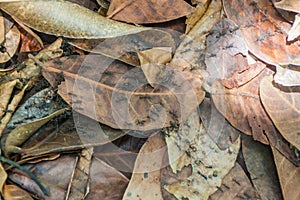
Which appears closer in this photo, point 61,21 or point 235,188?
point 235,188

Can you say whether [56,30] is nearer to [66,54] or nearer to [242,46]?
[66,54]

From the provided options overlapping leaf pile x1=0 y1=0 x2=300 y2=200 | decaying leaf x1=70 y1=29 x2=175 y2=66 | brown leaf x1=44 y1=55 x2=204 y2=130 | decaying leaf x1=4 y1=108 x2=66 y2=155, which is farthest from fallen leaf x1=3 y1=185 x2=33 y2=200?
decaying leaf x1=70 y1=29 x2=175 y2=66

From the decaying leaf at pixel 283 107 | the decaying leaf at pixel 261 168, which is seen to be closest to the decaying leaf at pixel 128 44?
the decaying leaf at pixel 283 107

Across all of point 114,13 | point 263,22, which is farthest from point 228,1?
point 114,13

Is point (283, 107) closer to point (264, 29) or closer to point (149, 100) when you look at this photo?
point (264, 29)

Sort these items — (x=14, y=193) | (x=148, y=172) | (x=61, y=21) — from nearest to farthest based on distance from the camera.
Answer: (x=14, y=193), (x=148, y=172), (x=61, y=21)

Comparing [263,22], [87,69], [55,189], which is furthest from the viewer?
[263,22]

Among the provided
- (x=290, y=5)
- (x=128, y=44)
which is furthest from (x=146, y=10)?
(x=290, y=5)
